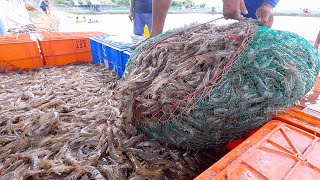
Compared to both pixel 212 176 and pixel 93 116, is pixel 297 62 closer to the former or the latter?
pixel 212 176

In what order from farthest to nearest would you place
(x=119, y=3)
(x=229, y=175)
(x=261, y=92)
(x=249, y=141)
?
(x=119, y=3)
(x=261, y=92)
(x=249, y=141)
(x=229, y=175)

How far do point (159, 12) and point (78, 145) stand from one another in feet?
9.63

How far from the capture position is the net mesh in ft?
7.21

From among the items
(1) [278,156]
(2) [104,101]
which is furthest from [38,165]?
(1) [278,156]

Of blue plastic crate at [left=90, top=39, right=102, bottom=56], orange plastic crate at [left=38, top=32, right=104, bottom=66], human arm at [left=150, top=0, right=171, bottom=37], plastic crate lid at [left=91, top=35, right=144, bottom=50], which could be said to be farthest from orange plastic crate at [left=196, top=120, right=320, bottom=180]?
orange plastic crate at [left=38, top=32, right=104, bottom=66]

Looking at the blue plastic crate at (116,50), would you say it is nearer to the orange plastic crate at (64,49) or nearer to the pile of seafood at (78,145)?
the orange plastic crate at (64,49)

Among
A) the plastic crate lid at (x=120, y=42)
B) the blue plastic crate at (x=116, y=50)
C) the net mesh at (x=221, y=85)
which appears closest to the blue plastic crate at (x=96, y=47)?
the blue plastic crate at (x=116, y=50)

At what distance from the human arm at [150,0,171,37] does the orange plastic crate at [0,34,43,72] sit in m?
4.21

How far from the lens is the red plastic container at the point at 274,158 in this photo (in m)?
1.61

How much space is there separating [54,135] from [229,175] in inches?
112

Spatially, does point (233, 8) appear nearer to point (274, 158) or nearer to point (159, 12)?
point (159, 12)

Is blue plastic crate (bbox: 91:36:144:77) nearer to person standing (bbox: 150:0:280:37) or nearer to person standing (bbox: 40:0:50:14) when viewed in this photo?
person standing (bbox: 150:0:280:37)

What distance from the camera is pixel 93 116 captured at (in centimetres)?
384

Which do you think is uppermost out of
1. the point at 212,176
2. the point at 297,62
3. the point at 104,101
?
the point at 297,62
